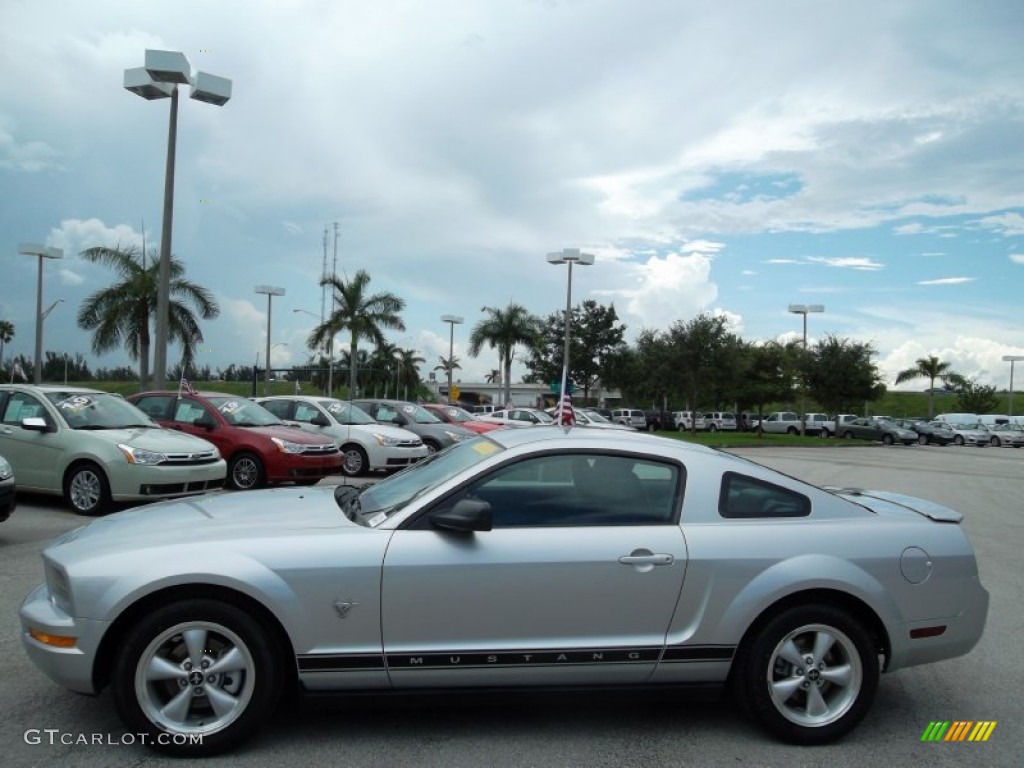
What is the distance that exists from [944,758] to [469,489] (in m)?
2.48

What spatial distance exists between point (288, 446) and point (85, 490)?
10.3 feet

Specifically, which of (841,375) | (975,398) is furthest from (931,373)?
(841,375)

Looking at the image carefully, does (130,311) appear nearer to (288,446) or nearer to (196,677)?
(288,446)

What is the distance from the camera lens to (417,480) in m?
4.22

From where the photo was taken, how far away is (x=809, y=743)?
3701 mm

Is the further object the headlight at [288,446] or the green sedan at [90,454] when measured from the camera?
the headlight at [288,446]

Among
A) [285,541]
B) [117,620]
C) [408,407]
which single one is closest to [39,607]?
[117,620]

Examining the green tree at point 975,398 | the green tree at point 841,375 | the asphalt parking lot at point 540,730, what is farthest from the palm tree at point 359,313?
the green tree at point 975,398

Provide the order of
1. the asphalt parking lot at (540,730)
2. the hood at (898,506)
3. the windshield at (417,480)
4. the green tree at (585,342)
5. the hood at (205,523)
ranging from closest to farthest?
the asphalt parking lot at (540,730) → the hood at (205,523) → the windshield at (417,480) → the hood at (898,506) → the green tree at (585,342)

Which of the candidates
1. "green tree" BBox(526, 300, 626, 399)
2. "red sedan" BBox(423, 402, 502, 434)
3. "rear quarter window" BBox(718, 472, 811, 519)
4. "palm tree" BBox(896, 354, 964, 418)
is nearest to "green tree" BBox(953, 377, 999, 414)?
"palm tree" BBox(896, 354, 964, 418)

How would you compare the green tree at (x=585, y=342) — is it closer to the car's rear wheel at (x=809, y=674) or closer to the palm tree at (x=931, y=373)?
the palm tree at (x=931, y=373)

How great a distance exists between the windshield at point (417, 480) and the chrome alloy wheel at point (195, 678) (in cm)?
80

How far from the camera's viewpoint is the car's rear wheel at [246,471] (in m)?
12.0

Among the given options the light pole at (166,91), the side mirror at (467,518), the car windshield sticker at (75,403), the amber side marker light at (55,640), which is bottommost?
the amber side marker light at (55,640)
